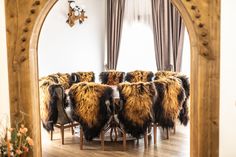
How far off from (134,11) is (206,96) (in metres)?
5.17

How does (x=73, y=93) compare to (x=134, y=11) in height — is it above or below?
below

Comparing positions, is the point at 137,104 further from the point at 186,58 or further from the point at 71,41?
the point at 71,41

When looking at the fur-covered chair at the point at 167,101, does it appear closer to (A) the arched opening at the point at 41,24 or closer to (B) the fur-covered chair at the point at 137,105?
→ (B) the fur-covered chair at the point at 137,105

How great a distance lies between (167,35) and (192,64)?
4232 mm

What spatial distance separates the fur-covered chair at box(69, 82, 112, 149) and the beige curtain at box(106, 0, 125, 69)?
3.29m

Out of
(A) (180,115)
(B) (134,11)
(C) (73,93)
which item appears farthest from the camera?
(B) (134,11)

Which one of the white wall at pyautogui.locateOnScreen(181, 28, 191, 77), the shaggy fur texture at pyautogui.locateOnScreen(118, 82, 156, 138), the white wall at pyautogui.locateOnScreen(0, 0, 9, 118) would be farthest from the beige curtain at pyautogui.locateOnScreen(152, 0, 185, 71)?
the white wall at pyautogui.locateOnScreen(0, 0, 9, 118)

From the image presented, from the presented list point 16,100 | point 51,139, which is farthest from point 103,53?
point 16,100

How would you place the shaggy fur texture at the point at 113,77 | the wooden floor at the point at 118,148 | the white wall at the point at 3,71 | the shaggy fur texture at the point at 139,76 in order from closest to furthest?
the white wall at the point at 3,71 → the wooden floor at the point at 118,148 → the shaggy fur texture at the point at 139,76 → the shaggy fur texture at the point at 113,77

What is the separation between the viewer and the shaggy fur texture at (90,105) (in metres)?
4.39

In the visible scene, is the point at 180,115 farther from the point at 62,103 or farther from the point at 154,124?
the point at 62,103

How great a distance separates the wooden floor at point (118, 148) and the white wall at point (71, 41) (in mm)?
1897

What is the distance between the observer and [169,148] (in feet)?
15.5

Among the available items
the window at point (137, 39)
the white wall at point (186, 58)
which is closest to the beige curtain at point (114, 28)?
the window at point (137, 39)
